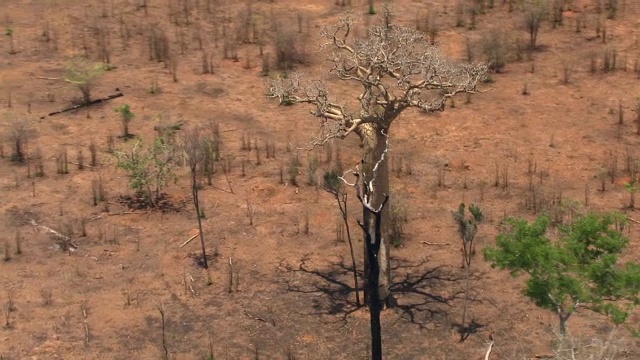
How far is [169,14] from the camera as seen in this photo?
21.3 m

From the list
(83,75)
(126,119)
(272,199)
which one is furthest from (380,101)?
(83,75)

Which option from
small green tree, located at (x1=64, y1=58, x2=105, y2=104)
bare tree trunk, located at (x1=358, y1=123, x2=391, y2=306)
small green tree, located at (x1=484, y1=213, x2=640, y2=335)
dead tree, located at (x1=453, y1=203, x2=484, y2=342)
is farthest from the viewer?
small green tree, located at (x1=64, y1=58, x2=105, y2=104)

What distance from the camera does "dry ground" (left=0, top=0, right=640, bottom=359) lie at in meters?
11.2

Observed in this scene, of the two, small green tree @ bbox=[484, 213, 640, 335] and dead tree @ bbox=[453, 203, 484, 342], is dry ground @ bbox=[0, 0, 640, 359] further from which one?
small green tree @ bbox=[484, 213, 640, 335]

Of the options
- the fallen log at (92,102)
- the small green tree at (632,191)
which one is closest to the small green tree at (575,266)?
the small green tree at (632,191)

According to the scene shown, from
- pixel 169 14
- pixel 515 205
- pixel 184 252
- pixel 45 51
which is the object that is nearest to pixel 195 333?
pixel 184 252

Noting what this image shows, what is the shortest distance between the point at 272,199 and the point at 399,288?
3007mm

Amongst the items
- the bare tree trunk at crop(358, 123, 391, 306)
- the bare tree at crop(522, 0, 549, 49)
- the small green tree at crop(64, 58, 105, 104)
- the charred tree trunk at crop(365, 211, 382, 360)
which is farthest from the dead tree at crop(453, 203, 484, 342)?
the bare tree at crop(522, 0, 549, 49)

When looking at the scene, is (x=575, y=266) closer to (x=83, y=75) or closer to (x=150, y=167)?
(x=150, y=167)

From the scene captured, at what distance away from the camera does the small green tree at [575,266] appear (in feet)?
28.3

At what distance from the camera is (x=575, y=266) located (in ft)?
29.1

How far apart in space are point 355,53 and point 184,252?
3820 millimetres

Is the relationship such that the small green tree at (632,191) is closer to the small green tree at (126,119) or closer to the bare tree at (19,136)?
the small green tree at (126,119)

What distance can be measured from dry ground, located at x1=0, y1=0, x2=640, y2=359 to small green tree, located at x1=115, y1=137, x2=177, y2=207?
Result: 0.35 meters
